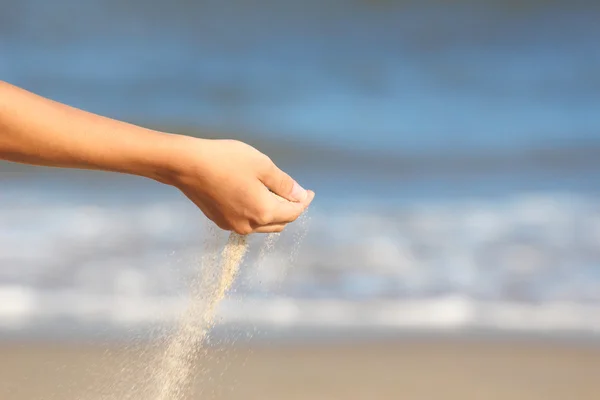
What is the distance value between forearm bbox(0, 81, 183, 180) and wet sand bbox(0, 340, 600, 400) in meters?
1.60

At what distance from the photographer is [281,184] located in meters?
1.54

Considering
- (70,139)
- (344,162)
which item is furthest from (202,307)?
(344,162)

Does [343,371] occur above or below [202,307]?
below

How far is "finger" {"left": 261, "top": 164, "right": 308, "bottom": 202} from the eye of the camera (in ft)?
4.96

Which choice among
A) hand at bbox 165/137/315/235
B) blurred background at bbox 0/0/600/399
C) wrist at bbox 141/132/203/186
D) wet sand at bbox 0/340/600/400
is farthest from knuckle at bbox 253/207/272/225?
blurred background at bbox 0/0/600/399

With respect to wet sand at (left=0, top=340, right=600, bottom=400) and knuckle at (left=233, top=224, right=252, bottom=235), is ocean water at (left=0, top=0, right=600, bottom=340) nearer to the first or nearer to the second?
wet sand at (left=0, top=340, right=600, bottom=400)

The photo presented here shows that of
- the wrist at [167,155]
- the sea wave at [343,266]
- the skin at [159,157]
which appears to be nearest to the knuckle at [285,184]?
the skin at [159,157]

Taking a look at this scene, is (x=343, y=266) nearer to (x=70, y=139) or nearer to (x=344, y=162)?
(x=344, y=162)

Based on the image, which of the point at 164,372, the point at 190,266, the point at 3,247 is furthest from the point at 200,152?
the point at 3,247

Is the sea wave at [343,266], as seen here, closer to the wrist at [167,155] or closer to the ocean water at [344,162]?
the ocean water at [344,162]

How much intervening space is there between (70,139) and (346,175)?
4.68 m

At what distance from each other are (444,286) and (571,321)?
0.69 m

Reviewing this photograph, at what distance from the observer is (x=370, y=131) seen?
6531mm

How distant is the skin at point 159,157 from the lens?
130cm
